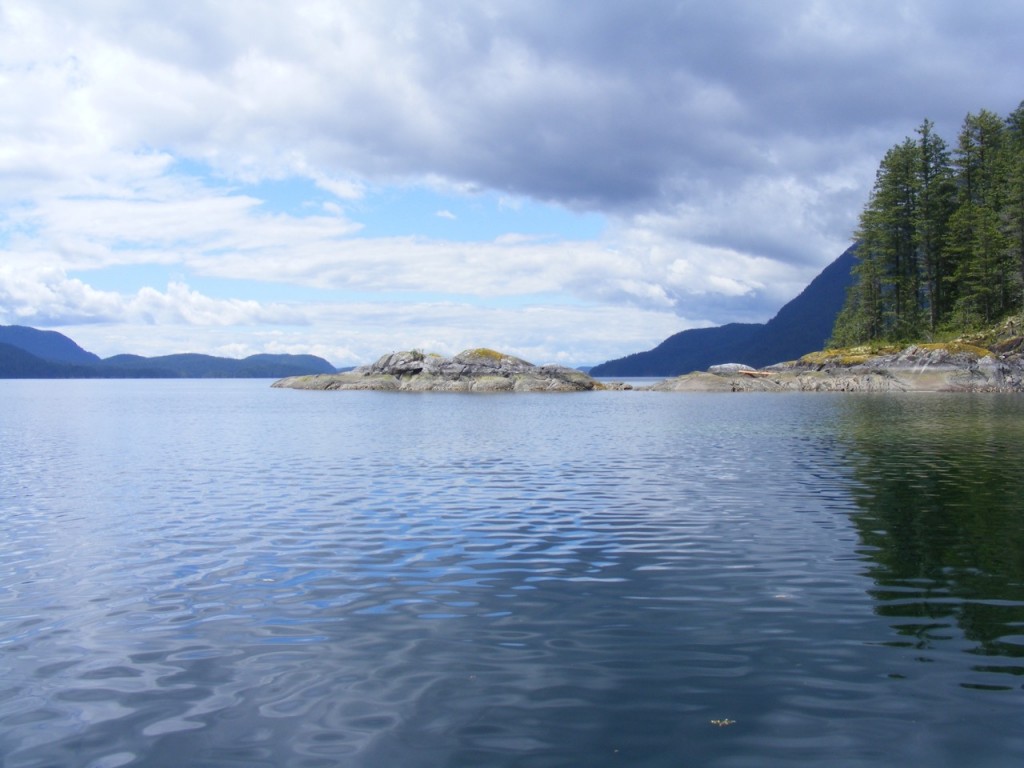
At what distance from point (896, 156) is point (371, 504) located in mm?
122915

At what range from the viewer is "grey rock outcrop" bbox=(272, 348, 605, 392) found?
143000mm

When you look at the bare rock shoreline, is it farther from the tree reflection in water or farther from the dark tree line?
the tree reflection in water

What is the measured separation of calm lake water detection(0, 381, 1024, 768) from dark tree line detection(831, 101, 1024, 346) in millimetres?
87149

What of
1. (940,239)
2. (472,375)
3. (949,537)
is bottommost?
(949,537)

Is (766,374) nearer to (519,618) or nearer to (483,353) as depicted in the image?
(483,353)

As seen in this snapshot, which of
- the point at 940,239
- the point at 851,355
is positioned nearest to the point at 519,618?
the point at 851,355

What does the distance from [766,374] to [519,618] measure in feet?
382

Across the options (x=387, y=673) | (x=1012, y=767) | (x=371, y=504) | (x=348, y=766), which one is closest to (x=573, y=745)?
(x=348, y=766)

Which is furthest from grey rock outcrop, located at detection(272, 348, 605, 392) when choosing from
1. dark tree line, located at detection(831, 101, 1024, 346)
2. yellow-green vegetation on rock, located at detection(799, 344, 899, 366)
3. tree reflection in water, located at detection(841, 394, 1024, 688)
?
tree reflection in water, located at detection(841, 394, 1024, 688)

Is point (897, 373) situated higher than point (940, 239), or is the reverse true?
point (940, 239)

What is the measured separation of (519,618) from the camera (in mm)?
13914

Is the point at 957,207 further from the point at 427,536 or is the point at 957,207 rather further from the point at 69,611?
the point at 69,611

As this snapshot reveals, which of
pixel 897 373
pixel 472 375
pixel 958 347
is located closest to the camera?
pixel 958 347

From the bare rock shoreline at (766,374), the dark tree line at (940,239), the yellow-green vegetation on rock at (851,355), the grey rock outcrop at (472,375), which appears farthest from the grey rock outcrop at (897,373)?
the grey rock outcrop at (472,375)
